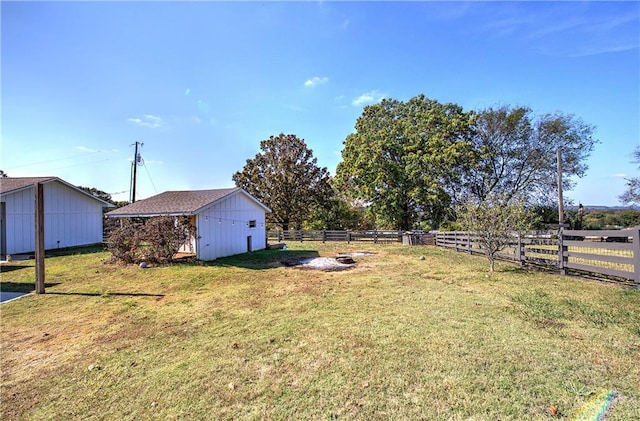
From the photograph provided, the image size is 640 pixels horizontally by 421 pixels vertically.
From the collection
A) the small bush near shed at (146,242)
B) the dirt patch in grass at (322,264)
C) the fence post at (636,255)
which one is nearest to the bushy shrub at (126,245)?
the small bush near shed at (146,242)

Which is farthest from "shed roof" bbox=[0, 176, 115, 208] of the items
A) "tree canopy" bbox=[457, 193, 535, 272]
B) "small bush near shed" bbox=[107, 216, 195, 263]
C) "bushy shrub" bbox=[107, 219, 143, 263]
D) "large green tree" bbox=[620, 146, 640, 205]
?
"large green tree" bbox=[620, 146, 640, 205]

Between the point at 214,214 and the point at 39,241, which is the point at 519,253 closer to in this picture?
the point at 214,214

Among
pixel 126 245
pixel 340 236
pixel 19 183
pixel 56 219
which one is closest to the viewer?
pixel 126 245

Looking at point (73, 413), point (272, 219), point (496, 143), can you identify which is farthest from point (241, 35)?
point (496, 143)

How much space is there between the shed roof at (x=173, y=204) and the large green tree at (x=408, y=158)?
11.0 meters

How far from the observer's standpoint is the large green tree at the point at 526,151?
68.2 feet

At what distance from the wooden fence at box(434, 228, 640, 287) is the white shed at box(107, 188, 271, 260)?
11.8 meters

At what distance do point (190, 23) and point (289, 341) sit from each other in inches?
392

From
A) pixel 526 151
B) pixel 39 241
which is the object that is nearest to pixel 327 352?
pixel 39 241

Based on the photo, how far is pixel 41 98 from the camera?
11125mm

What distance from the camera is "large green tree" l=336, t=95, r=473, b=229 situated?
20312 mm

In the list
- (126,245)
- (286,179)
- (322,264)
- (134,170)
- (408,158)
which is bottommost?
(322,264)

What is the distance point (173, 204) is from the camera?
13758mm

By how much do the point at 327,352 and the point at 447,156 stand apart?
1885 centimetres
